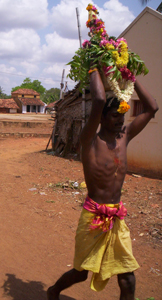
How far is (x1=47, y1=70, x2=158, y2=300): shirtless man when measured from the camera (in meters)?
2.24

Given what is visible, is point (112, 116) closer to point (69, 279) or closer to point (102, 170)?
point (102, 170)

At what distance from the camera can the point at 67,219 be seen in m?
5.21

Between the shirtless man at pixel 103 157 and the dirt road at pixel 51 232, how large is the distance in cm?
Result: 97

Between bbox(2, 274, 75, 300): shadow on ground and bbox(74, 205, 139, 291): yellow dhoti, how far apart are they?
96cm

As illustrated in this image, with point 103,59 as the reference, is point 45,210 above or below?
below

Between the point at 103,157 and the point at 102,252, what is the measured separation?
756 millimetres

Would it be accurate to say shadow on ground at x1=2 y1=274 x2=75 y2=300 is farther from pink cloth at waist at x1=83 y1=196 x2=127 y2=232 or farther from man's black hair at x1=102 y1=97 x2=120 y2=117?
man's black hair at x1=102 y1=97 x2=120 y2=117

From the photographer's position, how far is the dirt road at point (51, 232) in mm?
3229

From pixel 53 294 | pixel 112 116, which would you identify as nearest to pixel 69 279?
pixel 53 294

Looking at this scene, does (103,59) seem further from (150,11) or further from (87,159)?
(150,11)

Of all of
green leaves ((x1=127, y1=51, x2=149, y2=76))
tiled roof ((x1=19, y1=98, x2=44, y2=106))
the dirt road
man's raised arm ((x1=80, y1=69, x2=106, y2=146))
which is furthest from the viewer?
tiled roof ((x1=19, y1=98, x2=44, y2=106))

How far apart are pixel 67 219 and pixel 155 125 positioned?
436cm

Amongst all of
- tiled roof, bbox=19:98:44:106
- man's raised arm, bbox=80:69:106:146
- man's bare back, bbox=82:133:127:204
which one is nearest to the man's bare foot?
man's bare back, bbox=82:133:127:204


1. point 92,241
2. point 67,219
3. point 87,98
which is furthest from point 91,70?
point 87,98
